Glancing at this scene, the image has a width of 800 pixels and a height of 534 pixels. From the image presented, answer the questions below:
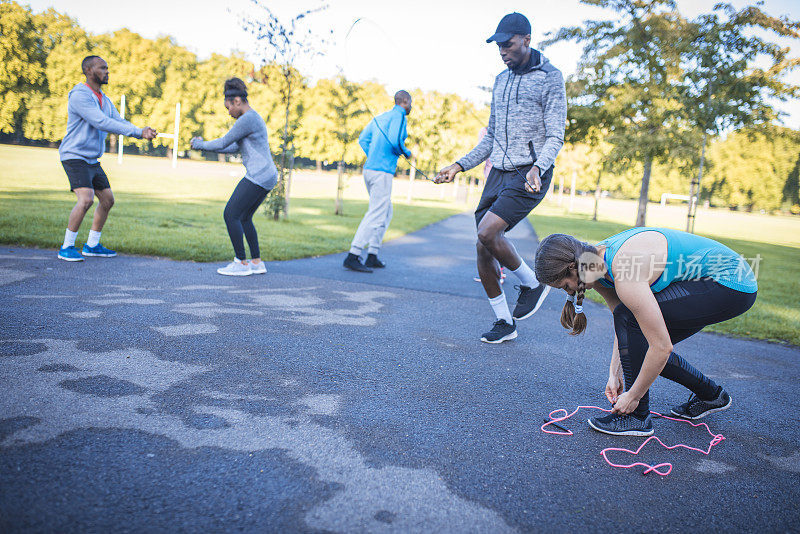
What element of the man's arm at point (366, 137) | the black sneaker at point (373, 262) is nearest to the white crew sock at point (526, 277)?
the black sneaker at point (373, 262)

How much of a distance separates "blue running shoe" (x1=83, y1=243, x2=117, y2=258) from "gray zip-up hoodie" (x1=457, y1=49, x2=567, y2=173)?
449 centimetres

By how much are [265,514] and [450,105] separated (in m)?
23.4

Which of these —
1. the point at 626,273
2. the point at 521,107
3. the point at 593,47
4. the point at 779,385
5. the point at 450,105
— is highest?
the point at 593,47

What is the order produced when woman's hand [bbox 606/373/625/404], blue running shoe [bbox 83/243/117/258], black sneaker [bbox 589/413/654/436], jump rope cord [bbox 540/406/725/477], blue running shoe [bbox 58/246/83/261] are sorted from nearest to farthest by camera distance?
1. jump rope cord [bbox 540/406/725/477]
2. black sneaker [bbox 589/413/654/436]
3. woman's hand [bbox 606/373/625/404]
4. blue running shoe [bbox 58/246/83/261]
5. blue running shoe [bbox 83/243/117/258]

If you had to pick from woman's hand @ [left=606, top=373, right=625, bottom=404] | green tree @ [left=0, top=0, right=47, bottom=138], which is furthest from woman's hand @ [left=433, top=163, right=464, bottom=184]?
green tree @ [left=0, top=0, right=47, bottom=138]

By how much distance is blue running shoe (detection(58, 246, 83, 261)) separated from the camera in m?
6.12

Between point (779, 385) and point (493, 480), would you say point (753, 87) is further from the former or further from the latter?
point (493, 480)

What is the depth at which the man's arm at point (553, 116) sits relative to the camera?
432 cm

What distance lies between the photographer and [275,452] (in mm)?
2332

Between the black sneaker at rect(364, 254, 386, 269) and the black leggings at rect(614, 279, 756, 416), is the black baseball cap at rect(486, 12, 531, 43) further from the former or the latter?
the black sneaker at rect(364, 254, 386, 269)

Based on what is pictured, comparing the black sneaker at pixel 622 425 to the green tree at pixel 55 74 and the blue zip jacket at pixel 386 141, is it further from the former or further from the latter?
the green tree at pixel 55 74

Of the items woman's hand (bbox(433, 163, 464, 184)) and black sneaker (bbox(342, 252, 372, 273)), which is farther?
black sneaker (bbox(342, 252, 372, 273))

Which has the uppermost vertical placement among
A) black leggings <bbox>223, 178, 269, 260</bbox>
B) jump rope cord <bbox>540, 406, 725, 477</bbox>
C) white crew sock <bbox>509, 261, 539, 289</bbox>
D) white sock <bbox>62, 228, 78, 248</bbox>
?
black leggings <bbox>223, 178, 269, 260</bbox>

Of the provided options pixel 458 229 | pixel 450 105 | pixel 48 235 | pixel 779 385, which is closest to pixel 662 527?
pixel 779 385
